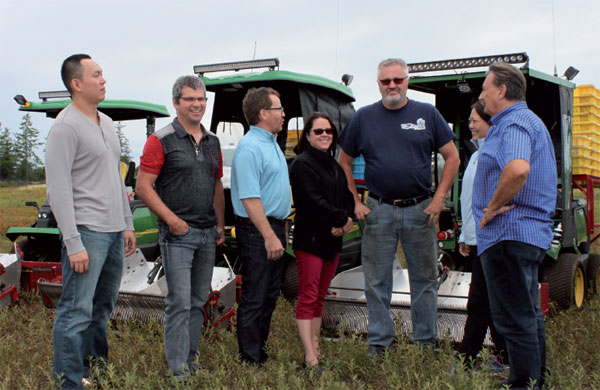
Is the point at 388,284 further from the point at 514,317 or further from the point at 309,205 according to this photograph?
the point at 514,317

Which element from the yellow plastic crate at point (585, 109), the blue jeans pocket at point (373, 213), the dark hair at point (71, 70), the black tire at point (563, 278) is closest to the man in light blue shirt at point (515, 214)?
the blue jeans pocket at point (373, 213)

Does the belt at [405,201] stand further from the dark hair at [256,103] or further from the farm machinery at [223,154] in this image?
the farm machinery at [223,154]

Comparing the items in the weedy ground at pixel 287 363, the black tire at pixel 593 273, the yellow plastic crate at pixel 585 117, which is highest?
the yellow plastic crate at pixel 585 117

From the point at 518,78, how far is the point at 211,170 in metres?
1.84

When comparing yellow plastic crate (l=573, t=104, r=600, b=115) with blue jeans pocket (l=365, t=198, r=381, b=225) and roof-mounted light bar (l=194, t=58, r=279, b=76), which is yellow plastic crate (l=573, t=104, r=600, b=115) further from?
blue jeans pocket (l=365, t=198, r=381, b=225)

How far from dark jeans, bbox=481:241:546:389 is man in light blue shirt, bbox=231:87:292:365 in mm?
1273

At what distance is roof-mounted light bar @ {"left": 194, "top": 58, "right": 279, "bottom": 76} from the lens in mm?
5648

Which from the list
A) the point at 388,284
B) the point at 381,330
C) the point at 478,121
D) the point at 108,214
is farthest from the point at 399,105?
the point at 108,214

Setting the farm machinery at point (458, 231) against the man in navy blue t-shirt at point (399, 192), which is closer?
the man in navy blue t-shirt at point (399, 192)

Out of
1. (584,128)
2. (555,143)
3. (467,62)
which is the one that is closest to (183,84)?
(467,62)

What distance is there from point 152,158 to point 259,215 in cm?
71

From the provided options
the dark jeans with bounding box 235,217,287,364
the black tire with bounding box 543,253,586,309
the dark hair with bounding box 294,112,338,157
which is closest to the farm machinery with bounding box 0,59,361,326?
the dark jeans with bounding box 235,217,287,364

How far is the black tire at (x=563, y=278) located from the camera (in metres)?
5.42

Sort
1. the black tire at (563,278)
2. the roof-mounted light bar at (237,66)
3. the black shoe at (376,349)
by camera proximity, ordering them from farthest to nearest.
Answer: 1. the roof-mounted light bar at (237,66)
2. the black tire at (563,278)
3. the black shoe at (376,349)
